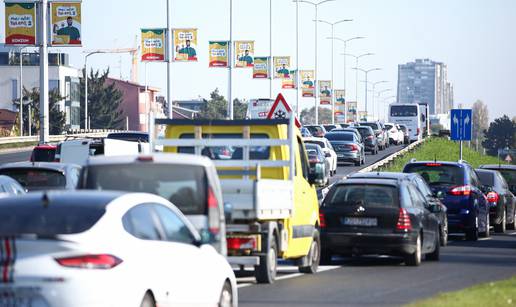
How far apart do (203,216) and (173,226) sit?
2.32m

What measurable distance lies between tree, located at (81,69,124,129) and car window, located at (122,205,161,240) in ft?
513

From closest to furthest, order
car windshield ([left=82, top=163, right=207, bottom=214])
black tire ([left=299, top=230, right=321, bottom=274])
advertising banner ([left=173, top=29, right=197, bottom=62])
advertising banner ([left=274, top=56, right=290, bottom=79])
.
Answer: car windshield ([left=82, top=163, right=207, bottom=214]), black tire ([left=299, top=230, right=321, bottom=274]), advertising banner ([left=173, top=29, right=197, bottom=62]), advertising banner ([left=274, top=56, right=290, bottom=79])

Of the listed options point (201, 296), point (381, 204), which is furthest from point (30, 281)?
point (381, 204)

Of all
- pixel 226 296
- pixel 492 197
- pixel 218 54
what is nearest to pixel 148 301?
pixel 226 296

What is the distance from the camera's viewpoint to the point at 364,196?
2280cm

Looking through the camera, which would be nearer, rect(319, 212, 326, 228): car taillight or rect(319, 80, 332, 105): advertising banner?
rect(319, 212, 326, 228): car taillight

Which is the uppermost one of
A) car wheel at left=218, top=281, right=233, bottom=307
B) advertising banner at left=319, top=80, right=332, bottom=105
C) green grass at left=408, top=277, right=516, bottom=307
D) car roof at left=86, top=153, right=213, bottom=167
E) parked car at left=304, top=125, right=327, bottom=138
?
advertising banner at left=319, top=80, right=332, bottom=105

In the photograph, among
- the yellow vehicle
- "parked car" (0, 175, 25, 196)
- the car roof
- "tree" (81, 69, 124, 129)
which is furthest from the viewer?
"tree" (81, 69, 124, 129)

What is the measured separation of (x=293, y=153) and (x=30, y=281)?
8976mm

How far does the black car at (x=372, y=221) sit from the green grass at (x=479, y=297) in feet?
14.7

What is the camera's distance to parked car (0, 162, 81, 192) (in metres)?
25.2

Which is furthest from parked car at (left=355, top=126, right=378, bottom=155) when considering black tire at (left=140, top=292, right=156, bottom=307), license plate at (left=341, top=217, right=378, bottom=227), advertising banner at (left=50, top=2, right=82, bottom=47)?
black tire at (left=140, top=292, right=156, bottom=307)

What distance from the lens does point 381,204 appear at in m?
22.6

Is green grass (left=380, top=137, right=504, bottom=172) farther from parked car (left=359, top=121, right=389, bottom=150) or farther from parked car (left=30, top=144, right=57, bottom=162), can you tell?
parked car (left=30, top=144, right=57, bottom=162)
